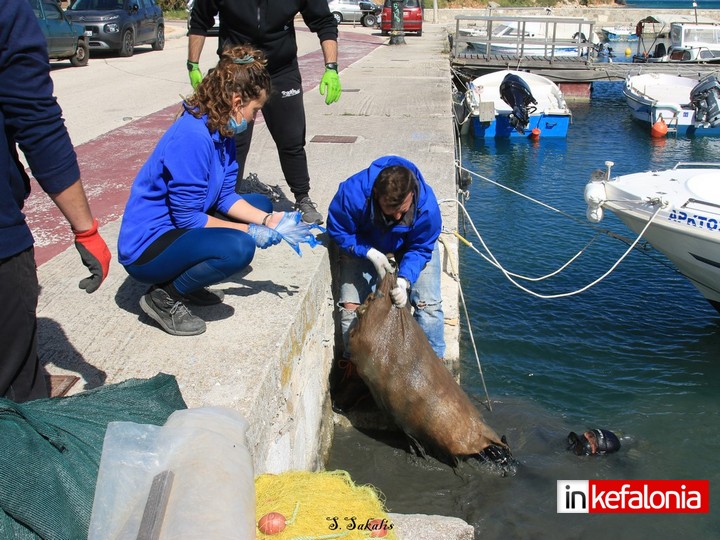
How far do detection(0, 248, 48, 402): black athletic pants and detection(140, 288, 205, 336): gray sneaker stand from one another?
1.21 m

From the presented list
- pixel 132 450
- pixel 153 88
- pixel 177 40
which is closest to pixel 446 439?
pixel 132 450

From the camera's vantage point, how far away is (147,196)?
3689 mm

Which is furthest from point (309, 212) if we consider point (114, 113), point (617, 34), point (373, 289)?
point (617, 34)

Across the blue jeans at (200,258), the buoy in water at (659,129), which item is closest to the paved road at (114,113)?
the blue jeans at (200,258)

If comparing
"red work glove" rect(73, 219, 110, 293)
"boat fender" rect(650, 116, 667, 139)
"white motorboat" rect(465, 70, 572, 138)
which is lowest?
"boat fender" rect(650, 116, 667, 139)

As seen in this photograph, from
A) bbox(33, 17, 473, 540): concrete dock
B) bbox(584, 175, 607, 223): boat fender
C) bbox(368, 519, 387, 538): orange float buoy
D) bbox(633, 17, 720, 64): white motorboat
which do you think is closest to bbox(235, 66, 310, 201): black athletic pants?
bbox(33, 17, 473, 540): concrete dock

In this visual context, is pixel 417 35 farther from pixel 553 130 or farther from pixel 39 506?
pixel 39 506

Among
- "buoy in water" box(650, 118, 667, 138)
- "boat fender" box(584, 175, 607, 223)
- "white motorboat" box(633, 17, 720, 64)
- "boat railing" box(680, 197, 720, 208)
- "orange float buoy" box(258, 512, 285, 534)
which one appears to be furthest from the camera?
"white motorboat" box(633, 17, 720, 64)

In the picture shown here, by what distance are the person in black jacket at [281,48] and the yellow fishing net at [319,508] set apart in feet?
8.74

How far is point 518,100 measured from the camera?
16797 millimetres

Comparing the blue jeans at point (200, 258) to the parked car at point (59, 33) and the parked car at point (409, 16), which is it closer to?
the parked car at point (59, 33)

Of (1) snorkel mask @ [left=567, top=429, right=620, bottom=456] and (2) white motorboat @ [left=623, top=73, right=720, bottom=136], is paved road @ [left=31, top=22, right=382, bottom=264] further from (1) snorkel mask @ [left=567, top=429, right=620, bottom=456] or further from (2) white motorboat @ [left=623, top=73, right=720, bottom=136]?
(2) white motorboat @ [left=623, top=73, right=720, bottom=136]

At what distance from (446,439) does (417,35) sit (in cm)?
2603

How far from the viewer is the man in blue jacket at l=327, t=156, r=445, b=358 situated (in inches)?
164
